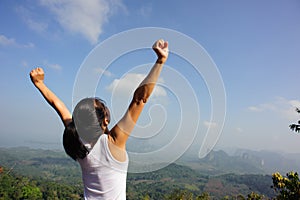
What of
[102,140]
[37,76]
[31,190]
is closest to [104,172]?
[102,140]

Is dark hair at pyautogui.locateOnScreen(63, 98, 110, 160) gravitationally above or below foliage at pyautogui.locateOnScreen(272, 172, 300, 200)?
above

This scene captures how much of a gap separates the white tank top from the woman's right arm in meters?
0.39

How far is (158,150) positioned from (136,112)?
0.49 metres

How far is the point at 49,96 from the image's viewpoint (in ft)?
6.64

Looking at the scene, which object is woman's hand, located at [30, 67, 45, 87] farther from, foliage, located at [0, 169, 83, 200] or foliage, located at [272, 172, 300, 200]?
foliage, located at [0, 169, 83, 200]

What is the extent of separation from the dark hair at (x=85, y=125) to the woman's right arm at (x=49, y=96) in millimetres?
190

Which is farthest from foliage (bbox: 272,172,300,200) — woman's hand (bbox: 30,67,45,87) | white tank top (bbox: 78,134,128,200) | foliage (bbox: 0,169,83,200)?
foliage (bbox: 0,169,83,200)

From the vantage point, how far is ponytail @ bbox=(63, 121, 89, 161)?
5.47 ft

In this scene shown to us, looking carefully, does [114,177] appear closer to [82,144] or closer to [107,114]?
[82,144]

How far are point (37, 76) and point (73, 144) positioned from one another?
30.6 inches

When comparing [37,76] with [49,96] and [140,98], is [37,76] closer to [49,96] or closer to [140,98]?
[49,96]

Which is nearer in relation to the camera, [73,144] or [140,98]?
[140,98]

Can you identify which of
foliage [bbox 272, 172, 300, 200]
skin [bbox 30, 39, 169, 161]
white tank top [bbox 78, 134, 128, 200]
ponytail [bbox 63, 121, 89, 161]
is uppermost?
skin [bbox 30, 39, 169, 161]

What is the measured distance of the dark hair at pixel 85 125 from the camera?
1.61m
